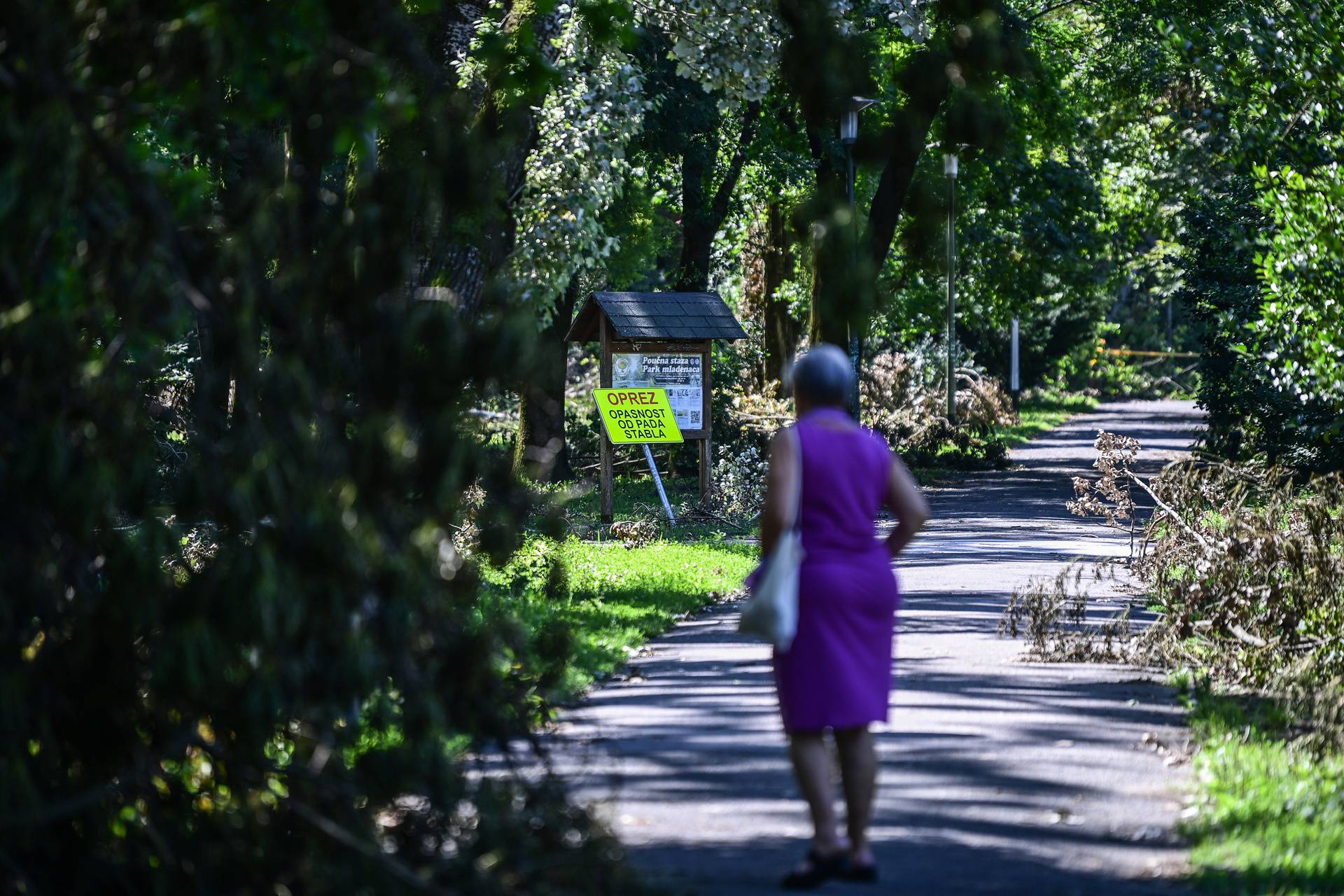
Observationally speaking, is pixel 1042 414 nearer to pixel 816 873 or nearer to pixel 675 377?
pixel 675 377

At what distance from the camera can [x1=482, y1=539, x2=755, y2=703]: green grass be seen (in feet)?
36.4

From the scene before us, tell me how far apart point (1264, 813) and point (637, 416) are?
13.7m

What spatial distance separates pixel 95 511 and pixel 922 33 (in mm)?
15602

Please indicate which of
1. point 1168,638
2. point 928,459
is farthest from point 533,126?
point 928,459

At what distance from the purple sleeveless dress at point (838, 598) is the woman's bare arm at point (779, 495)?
0.06 meters

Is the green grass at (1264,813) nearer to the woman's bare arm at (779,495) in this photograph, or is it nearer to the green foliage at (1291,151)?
the woman's bare arm at (779,495)

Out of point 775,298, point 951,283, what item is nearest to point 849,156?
point 775,298

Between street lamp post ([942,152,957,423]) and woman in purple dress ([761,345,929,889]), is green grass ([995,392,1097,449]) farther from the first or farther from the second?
woman in purple dress ([761,345,929,889])

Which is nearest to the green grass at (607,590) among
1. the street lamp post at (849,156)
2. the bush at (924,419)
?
the street lamp post at (849,156)

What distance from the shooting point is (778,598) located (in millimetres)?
5516

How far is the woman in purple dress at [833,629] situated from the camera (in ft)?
18.6

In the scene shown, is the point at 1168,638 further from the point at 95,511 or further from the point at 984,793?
the point at 95,511

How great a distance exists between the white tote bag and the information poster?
14835 mm

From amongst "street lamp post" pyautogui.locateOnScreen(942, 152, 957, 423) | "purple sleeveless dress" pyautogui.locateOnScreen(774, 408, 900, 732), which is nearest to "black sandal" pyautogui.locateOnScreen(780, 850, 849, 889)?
"purple sleeveless dress" pyautogui.locateOnScreen(774, 408, 900, 732)
